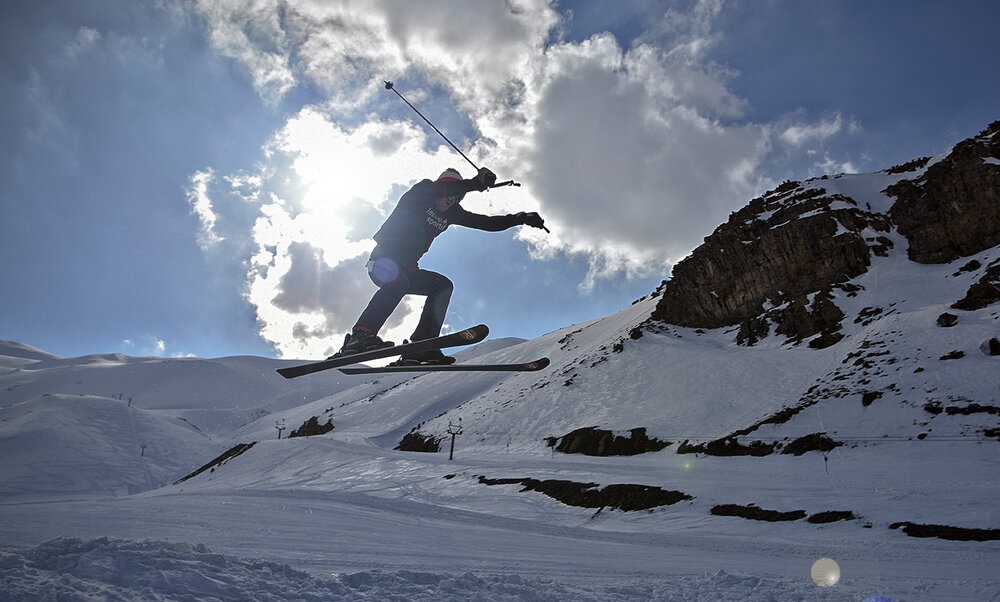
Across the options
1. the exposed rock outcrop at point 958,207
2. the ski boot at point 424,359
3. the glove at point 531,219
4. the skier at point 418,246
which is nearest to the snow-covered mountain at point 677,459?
the exposed rock outcrop at point 958,207

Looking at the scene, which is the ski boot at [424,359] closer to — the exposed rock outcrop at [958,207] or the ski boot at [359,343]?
the ski boot at [359,343]

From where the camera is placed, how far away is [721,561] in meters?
10.6

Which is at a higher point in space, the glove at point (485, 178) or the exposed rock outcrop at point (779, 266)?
the exposed rock outcrop at point (779, 266)

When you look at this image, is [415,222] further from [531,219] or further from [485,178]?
[531,219]

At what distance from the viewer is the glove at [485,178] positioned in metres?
6.25

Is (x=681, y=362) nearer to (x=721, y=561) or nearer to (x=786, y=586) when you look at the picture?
(x=721, y=561)

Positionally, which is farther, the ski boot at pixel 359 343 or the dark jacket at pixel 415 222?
the ski boot at pixel 359 343

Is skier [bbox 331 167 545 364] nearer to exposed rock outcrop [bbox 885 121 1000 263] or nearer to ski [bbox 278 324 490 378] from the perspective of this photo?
ski [bbox 278 324 490 378]

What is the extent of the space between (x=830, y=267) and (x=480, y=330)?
54418mm

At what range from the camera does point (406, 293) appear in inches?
263

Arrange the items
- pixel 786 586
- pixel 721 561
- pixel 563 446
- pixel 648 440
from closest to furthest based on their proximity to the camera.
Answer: pixel 786 586
pixel 721 561
pixel 648 440
pixel 563 446

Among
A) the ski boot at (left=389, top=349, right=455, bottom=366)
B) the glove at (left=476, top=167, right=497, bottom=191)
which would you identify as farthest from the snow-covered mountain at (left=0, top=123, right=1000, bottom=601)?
the glove at (left=476, top=167, right=497, bottom=191)

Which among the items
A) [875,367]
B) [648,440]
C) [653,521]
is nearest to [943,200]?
[875,367]

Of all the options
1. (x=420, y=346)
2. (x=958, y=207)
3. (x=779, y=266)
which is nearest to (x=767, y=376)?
(x=779, y=266)
